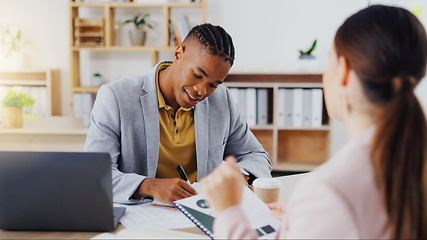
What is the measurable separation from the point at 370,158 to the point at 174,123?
1016 millimetres

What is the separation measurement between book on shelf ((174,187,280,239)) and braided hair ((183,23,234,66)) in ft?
1.62

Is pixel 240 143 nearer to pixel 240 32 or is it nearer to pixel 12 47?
pixel 240 32

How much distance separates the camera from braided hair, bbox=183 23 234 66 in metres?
1.34

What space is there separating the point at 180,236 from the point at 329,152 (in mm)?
2820

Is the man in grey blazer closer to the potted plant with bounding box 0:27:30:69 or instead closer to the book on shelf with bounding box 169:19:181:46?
the book on shelf with bounding box 169:19:181:46

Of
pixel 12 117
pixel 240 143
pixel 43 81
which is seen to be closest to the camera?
pixel 240 143

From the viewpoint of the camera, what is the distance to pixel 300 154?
371 centimetres

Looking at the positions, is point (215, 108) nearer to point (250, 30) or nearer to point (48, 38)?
point (250, 30)

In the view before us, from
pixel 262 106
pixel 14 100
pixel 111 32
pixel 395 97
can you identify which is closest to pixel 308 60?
pixel 262 106

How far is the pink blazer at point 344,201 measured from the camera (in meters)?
0.56

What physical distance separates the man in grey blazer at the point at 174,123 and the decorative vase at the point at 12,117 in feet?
4.20

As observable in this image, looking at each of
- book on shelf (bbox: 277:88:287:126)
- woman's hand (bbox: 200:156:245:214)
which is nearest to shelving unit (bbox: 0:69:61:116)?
book on shelf (bbox: 277:88:287:126)

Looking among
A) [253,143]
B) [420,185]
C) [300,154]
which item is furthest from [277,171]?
[420,185]

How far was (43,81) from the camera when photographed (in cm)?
384
